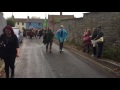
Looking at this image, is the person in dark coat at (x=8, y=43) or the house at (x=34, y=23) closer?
the person in dark coat at (x=8, y=43)

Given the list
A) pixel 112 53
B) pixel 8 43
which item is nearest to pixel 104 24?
pixel 112 53

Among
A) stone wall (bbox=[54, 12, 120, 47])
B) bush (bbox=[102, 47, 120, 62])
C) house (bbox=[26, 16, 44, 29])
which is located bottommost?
house (bbox=[26, 16, 44, 29])

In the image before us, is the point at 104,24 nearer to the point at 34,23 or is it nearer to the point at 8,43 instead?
the point at 8,43

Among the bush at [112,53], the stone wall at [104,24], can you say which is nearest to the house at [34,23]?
the stone wall at [104,24]

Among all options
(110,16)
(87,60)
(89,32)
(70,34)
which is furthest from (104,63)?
(70,34)

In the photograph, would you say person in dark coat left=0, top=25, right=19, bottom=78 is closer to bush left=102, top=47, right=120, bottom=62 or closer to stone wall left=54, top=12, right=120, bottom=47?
bush left=102, top=47, right=120, bottom=62

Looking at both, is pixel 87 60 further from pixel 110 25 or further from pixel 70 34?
pixel 70 34

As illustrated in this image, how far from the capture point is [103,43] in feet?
56.8

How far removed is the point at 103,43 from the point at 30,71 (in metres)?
6.61

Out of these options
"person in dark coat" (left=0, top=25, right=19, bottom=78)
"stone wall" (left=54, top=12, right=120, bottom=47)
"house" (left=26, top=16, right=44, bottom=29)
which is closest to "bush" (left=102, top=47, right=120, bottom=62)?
"stone wall" (left=54, top=12, right=120, bottom=47)

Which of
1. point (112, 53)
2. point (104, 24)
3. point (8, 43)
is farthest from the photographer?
point (104, 24)

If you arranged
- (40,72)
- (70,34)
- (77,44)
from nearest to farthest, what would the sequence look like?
(40,72)
(77,44)
(70,34)

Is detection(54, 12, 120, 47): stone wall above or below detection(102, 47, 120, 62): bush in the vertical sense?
above

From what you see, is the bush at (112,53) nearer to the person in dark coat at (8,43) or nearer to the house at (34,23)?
the person in dark coat at (8,43)
